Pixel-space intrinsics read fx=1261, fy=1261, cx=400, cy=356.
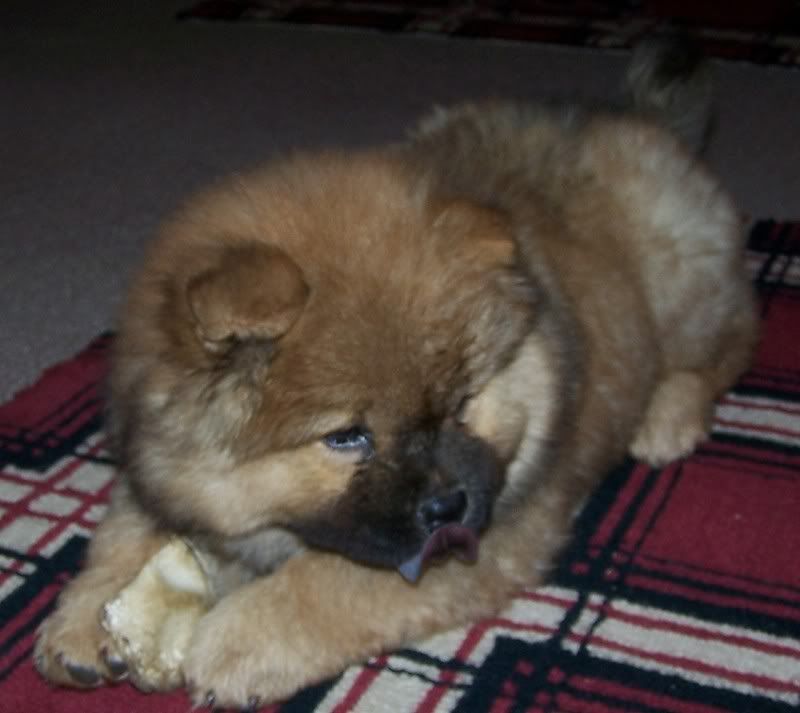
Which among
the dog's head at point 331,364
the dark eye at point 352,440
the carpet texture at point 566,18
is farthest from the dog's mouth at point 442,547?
the carpet texture at point 566,18

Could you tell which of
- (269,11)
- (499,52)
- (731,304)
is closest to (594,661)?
(731,304)

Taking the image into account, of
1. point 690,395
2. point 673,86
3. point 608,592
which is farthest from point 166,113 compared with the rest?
→ point 608,592

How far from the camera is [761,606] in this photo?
7.58ft

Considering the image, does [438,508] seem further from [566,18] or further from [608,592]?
[566,18]

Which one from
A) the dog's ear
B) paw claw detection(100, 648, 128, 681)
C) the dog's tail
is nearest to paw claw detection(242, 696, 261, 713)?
paw claw detection(100, 648, 128, 681)

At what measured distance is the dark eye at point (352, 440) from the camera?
188 centimetres

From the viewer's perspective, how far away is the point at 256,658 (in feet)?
6.81

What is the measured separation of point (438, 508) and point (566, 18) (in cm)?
453

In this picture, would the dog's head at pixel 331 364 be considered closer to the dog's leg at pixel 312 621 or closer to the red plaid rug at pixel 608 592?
the dog's leg at pixel 312 621

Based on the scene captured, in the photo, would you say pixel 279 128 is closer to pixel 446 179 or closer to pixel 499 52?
pixel 499 52

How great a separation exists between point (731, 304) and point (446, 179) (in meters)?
0.86

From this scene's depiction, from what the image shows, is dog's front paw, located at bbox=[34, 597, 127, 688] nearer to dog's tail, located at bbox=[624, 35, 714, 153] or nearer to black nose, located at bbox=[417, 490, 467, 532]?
black nose, located at bbox=[417, 490, 467, 532]

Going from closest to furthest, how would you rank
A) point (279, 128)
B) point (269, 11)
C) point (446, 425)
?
point (446, 425)
point (279, 128)
point (269, 11)

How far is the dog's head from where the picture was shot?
1.83 meters
